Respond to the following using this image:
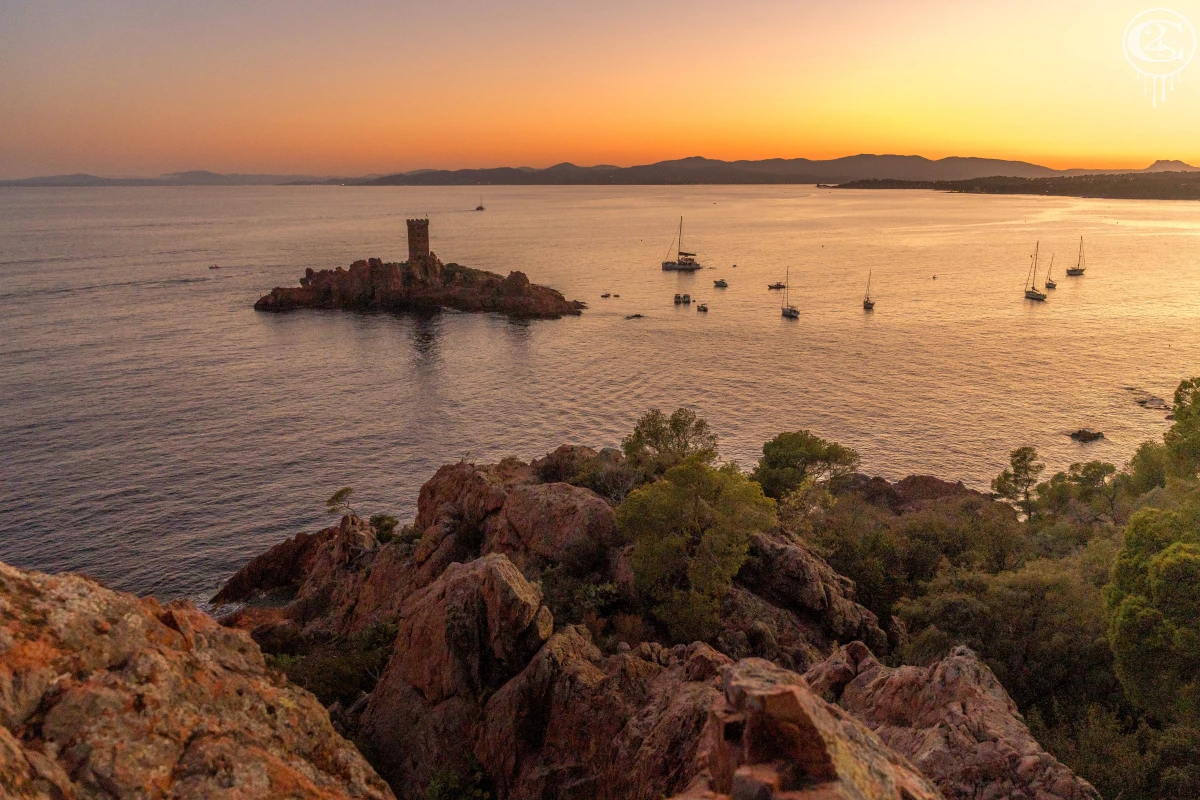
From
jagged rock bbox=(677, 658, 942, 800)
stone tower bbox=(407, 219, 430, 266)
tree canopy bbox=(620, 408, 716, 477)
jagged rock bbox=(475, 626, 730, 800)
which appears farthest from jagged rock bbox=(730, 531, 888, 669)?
stone tower bbox=(407, 219, 430, 266)

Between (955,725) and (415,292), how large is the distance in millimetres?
131463

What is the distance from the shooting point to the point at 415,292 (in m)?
135

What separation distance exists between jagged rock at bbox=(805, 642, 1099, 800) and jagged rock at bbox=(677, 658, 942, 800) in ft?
19.3

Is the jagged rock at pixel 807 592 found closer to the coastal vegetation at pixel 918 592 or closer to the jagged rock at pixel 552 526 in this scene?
the coastal vegetation at pixel 918 592

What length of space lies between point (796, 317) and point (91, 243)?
663 ft

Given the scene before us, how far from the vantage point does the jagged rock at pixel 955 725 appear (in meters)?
13.6

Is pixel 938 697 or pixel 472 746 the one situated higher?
pixel 938 697

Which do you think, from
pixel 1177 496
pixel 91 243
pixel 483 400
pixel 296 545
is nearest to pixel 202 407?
pixel 483 400

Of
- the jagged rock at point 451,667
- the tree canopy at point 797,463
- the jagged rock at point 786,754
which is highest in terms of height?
the jagged rock at point 786,754

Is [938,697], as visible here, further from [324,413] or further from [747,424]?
[324,413]

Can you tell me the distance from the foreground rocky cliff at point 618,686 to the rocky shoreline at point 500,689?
0.06 metres

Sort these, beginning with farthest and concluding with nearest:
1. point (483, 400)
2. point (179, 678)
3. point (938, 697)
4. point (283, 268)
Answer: point (283, 268) → point (483, 400) → point (938, 697) → point (179, 678)

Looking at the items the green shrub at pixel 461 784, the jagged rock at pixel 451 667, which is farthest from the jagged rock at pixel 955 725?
the green shrub at pixel 461 784

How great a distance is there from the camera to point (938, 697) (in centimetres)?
1636
